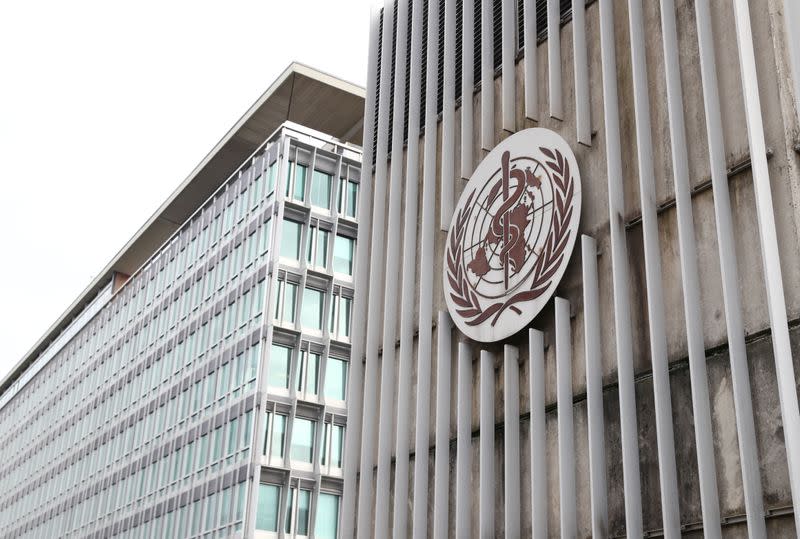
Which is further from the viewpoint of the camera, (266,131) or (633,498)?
(266,131)

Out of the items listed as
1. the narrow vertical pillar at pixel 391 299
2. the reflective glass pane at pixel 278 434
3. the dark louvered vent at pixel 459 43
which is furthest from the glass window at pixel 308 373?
the dark louvered vent at pixel 459 43

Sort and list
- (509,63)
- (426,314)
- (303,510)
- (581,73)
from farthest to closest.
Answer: (303,510)
(426,314)
(509,63)
(581,73)

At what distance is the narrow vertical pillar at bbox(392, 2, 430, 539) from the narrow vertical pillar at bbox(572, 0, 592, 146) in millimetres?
4371

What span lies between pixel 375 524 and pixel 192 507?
93.4 feet

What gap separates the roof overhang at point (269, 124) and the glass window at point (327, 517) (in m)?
17.5

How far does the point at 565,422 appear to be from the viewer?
12.0 m

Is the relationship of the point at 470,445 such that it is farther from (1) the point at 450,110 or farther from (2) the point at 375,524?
(1) the point at 450,110

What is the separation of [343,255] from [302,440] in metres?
8.78

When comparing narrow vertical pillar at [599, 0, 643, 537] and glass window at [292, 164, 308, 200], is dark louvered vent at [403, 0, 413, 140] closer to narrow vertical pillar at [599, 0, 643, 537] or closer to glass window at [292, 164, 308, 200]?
narrow vertical pillar at [599, 0, 643, 537]

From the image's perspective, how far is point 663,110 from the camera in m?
12.0

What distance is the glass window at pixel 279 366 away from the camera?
4123 cm

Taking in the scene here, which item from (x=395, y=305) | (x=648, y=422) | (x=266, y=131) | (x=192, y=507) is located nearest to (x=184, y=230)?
(x=266, y=131)

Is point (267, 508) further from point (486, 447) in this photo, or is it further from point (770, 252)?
point (770, 252)

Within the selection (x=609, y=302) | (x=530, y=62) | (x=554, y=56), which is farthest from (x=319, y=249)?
(x=609, y=302)
